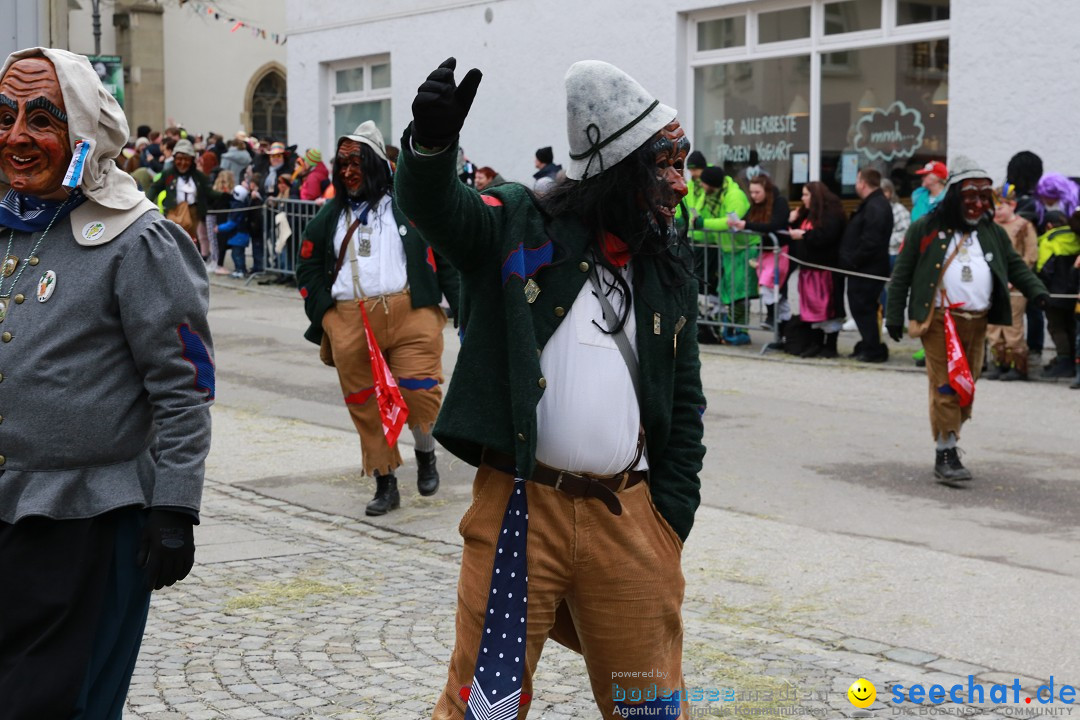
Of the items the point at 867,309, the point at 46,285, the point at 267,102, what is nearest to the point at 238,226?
the point at 867,309

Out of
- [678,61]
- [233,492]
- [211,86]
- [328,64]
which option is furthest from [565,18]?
[211,86]

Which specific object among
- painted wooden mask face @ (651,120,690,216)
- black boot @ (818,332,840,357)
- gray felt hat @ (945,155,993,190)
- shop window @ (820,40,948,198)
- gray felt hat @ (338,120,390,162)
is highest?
shop window @ (820,40,948,198)

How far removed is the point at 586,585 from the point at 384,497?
15.9 feet

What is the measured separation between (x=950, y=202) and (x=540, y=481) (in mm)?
6116

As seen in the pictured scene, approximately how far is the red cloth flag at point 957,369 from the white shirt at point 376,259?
329cm

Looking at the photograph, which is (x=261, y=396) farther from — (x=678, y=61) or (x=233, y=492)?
(x=678, y=61)

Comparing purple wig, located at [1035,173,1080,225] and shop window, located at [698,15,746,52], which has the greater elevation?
shop window, located at [698,15,746,52]

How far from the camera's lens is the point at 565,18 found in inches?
782

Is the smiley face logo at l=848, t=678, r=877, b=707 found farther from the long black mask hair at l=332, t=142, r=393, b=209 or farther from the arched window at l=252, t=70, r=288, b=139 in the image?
the arched window at l=252, t=70, r=288, b=139

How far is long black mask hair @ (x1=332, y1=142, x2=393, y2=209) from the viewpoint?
7832 millimetres

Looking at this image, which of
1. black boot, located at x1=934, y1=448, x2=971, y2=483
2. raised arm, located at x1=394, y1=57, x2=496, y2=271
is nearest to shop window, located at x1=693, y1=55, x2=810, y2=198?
black boot, located at x1=934, y1=448, x2=971, y2=483

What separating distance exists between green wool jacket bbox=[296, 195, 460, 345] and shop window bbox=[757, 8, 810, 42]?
10.6 metres

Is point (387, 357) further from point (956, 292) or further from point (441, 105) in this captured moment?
point (441, 105)

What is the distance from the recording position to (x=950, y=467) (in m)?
8.95
